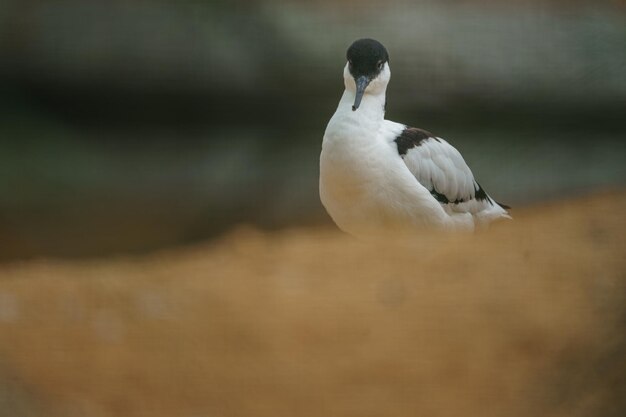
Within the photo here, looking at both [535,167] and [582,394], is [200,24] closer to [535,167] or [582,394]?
[535,167]

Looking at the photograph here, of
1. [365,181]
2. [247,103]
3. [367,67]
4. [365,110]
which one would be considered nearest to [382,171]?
[365,181]

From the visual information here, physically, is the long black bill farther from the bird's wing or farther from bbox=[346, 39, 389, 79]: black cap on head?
the bird's wing

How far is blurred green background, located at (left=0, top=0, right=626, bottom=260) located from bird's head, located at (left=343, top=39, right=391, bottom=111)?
0.06 meters

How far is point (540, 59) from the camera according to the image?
2.40 m

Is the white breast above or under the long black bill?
under

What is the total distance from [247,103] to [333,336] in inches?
29.1

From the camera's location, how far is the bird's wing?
2.38 m

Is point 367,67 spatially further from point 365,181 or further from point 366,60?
point 365,181

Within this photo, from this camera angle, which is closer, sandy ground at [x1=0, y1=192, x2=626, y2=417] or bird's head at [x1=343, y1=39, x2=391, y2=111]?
sandy ground at [x1=0, y1=192, x2=626, y2=417]

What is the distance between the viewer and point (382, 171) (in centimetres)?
233

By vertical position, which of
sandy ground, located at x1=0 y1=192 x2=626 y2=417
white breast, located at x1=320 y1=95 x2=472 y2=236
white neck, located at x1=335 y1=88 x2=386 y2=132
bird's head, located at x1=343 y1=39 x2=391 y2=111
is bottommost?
sandy ground, located at x1=0 y1=192 x2=626 y2=417

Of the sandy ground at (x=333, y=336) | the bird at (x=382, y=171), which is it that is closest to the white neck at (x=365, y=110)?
the bird at (x=382, y=171)

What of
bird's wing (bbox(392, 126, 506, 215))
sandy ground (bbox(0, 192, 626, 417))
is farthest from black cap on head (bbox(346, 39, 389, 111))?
sandy ground (bbox(0, 192, 626, 417))

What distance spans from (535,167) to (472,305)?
0.47m
